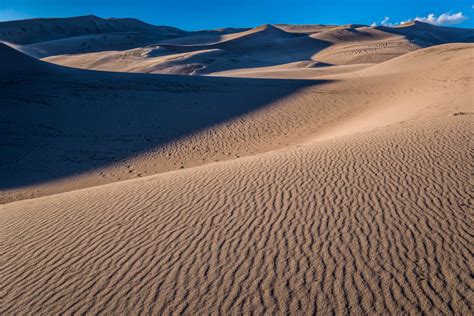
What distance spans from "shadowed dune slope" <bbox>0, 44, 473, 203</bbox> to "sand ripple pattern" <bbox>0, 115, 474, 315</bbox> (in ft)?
17.0

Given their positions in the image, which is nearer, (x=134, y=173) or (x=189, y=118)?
(x=134, y=173)

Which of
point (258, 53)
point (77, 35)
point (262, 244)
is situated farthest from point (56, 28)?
point (262, 244)

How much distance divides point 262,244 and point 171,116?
14.1 m

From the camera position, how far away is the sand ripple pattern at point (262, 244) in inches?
148

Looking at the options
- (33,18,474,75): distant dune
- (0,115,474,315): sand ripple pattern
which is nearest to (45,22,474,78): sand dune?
(33,18,474,75): distant dune

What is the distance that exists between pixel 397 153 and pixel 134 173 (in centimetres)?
814

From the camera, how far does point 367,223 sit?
4.98 metres

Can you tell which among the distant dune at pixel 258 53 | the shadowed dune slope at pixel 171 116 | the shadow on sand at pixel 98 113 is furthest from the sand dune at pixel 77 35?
the shadowed dune slope at pixel 171 116

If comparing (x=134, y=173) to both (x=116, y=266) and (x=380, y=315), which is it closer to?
(x=116, y=266)

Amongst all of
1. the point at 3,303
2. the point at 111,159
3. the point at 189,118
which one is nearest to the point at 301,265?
the point at 3,303

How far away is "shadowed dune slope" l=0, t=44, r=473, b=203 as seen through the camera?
12688 mm

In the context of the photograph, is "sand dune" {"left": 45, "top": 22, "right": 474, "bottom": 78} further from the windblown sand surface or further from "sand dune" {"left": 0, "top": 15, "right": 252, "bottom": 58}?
the windblown sand surface

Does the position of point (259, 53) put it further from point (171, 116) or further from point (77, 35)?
point (77, 35)

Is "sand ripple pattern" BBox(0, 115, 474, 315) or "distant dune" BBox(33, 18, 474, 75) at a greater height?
"distant dune" BBox(33, 18, 474, 75)
